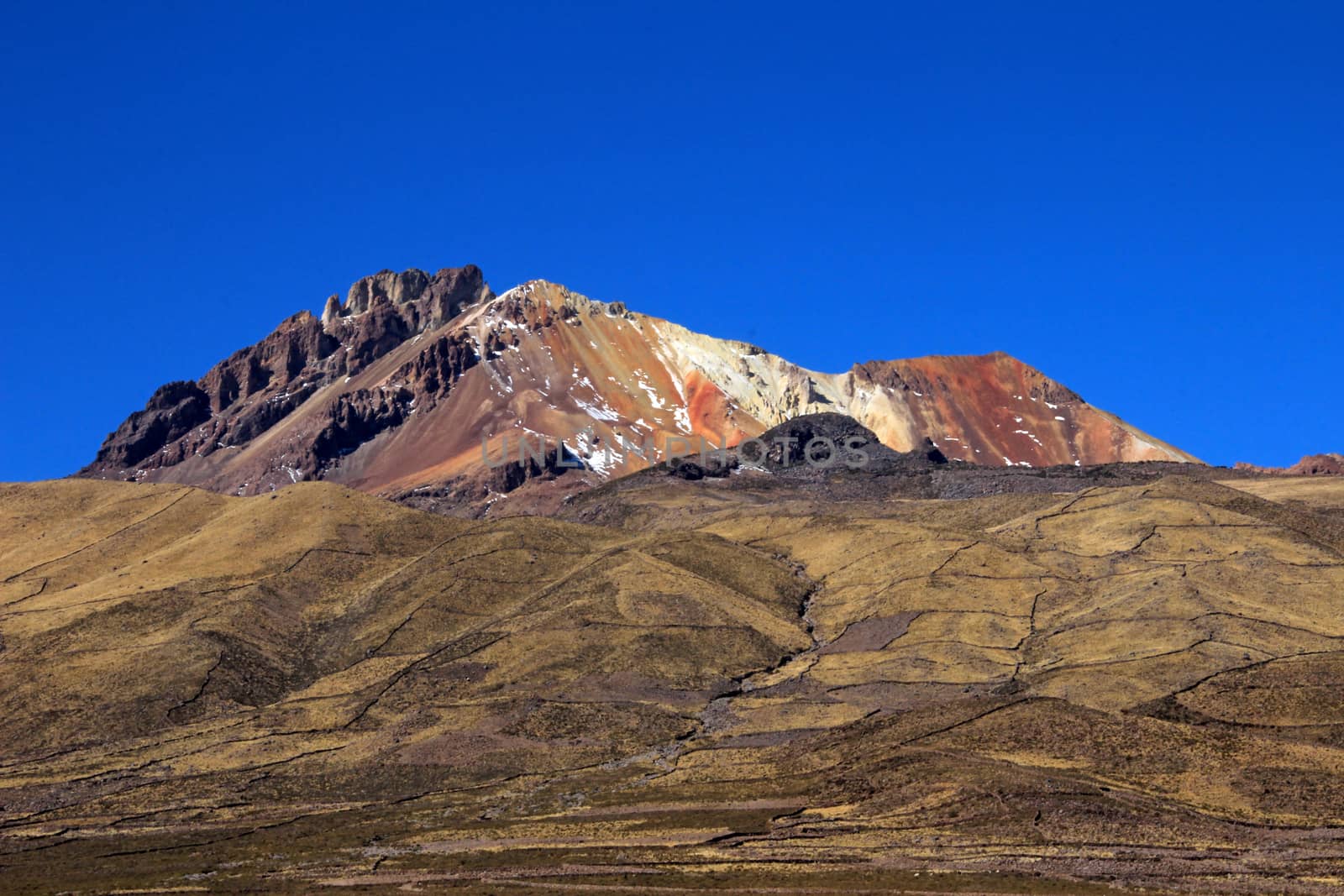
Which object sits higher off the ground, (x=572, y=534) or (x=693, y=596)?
(x=572, y=534)

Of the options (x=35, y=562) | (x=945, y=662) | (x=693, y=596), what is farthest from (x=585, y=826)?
(x=35, y=562)

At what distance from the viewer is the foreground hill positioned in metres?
88.0

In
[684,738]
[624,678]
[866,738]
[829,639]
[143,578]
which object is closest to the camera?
[866,738]

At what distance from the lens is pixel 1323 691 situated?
11594 centimetres

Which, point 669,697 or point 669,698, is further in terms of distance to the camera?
point 669,697

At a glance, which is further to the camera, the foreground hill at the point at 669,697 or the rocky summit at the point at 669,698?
the foreground hill at the point at 669,697

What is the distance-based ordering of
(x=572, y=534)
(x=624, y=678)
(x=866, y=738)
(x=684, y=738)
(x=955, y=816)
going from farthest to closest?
(x=572, y=534), (x=624, y=678), (x=684, y=738), (x=866, y=738), (x=955, y=816)

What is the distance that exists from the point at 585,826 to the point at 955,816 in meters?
20.5

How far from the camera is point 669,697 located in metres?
132

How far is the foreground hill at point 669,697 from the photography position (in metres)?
88.0

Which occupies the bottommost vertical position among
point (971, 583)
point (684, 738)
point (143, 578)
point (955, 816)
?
point (955, 816)

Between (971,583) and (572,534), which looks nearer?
(971,583)

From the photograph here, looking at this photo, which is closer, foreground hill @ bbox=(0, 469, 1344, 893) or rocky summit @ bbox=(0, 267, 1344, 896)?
rocky summit @ bbox=(0, 267, 1344, 896)

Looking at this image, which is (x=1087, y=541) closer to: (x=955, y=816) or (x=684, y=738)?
(x=684, y=738)
